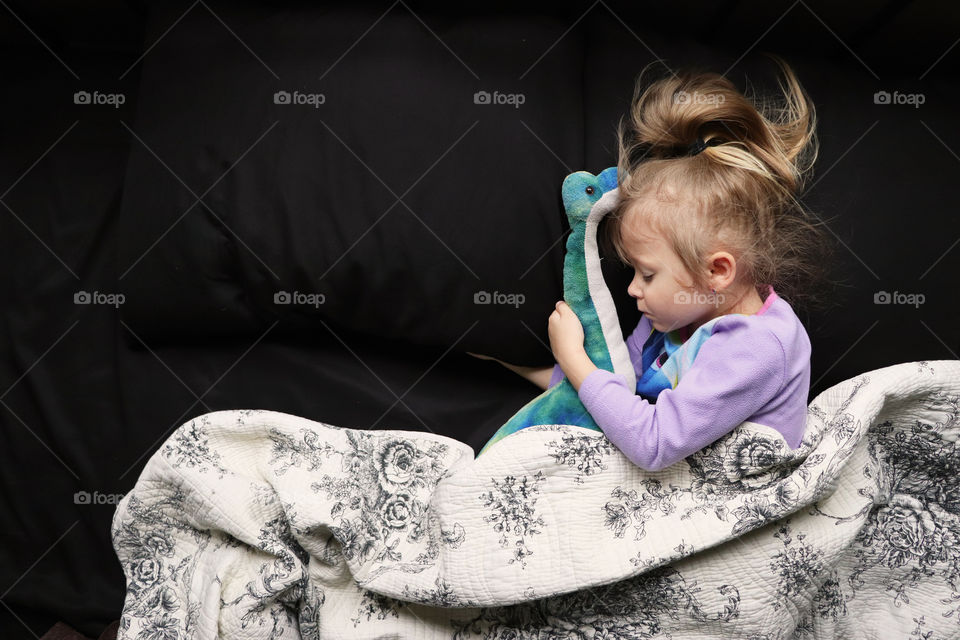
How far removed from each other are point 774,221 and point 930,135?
33 centimetres

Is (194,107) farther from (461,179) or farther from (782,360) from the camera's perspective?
(782,360)

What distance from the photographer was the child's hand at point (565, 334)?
1.03m

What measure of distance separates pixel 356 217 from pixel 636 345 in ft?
1.42

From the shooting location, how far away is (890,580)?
1.03m

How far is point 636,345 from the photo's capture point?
1.09m

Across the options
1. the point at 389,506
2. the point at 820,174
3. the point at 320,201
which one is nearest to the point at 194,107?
the point at 320,201
